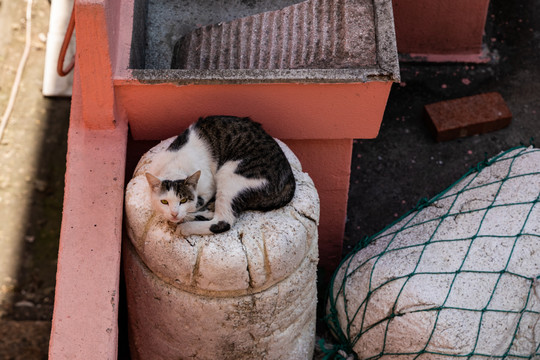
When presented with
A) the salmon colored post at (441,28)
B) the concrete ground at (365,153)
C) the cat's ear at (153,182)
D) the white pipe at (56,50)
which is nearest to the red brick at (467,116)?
the concrete ground at (365,153)

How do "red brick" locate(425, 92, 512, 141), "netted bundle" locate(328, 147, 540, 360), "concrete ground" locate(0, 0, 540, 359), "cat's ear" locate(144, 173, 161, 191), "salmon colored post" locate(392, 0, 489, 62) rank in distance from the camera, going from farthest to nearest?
"salmon colored post" locate(392, 0, 489, 62) → "red brick" locate(425, 92, 512, 141) → "concrete ground" locate(0, 0, 540, 359) → "netted bundle" locate(328, 147, 540, 360) → "cat's ear" locate(144, 173, 161, 191)

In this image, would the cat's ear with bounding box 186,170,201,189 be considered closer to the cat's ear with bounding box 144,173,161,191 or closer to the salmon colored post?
the cat's ear with bounding box 144,173,161,191

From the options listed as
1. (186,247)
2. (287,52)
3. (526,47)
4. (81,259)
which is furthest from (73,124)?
(526,47)

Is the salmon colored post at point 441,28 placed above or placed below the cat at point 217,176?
above

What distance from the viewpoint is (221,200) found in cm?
384

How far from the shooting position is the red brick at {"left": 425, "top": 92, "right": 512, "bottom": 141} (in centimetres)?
643

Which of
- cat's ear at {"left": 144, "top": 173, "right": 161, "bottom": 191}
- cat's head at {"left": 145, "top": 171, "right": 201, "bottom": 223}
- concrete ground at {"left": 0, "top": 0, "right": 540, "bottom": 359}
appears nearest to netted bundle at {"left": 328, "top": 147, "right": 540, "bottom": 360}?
concrete ground at {"left": 0, "top": 0, "right": 540, "bottom": 359}

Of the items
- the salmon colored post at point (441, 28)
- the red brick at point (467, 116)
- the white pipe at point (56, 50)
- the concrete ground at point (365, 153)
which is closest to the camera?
the concrete ground at point (365, 153)

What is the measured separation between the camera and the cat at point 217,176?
3709mm

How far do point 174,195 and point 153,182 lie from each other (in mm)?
133

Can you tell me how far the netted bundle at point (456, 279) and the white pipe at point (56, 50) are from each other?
3.73m

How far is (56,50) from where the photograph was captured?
732cm

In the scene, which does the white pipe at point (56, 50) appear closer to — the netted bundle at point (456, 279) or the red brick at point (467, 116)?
the red brick at point (467, 116)

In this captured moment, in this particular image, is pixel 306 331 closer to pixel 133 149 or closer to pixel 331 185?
pixel 331 185
